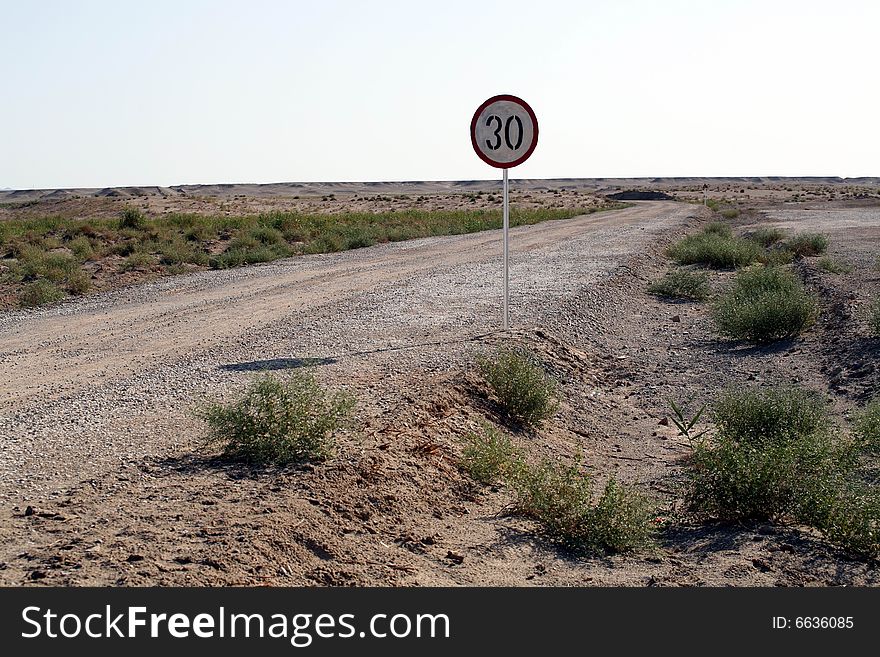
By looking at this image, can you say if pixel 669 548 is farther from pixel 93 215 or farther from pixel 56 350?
pixel 93 215

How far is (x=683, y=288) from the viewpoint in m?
19.0

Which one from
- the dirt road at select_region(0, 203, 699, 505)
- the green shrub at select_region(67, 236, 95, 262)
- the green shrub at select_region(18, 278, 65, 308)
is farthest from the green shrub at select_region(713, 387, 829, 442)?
the green shrub at select_region(67, 236, 95, 262)

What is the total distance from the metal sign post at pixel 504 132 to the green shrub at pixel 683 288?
8040mm

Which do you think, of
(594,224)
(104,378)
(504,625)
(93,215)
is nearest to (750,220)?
(594,224)

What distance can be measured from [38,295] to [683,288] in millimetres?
12250

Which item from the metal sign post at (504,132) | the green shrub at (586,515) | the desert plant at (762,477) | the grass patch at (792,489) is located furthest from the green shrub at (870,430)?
the metal sign post at (504,132)

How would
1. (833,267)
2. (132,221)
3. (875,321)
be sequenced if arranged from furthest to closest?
(132,221) < (833,267) < (875,321)

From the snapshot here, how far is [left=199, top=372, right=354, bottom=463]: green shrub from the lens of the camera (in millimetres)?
6762

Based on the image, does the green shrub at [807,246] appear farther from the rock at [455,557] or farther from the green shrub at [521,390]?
the rock at [455,557]

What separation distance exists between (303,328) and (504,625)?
8.75 metres

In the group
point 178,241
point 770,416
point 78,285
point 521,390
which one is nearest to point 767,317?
point 770,416

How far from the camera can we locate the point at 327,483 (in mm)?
6383

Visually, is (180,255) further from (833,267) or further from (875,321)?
(875,321)

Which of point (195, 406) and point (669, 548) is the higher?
point (195, 406)
